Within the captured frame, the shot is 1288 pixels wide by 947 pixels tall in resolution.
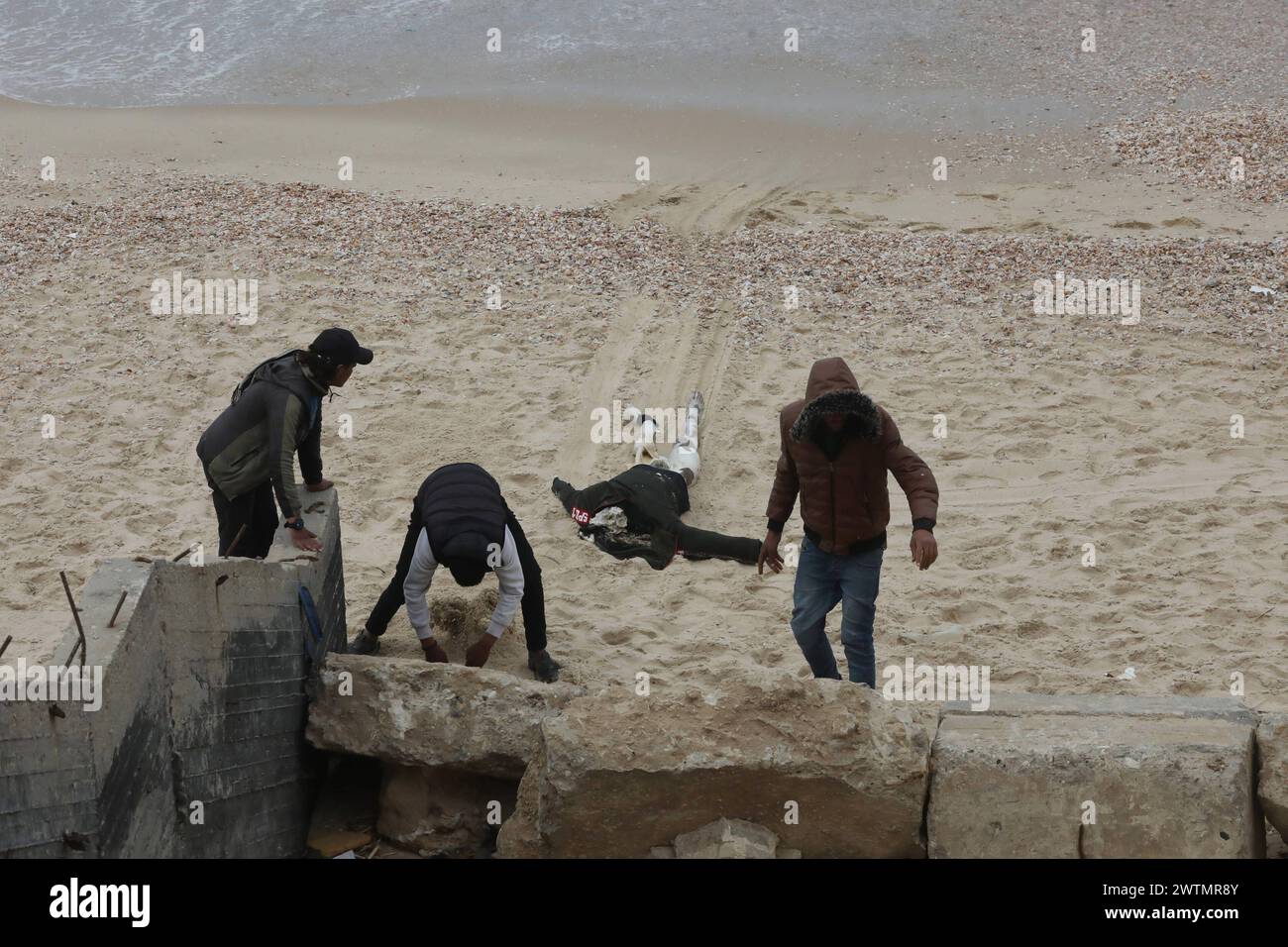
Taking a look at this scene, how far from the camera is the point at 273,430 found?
6176 millimetres

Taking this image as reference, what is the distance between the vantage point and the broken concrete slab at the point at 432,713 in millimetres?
5840

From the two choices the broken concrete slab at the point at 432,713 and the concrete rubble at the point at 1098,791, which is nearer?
the concrete rubble at the point at 1098,791

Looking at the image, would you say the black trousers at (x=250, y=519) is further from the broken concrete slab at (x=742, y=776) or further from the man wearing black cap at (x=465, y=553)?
the broken concrete slab at (x=742, y=776)

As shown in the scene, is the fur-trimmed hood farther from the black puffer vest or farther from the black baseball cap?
the black baseball cap

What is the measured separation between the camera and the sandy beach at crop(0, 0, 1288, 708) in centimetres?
752

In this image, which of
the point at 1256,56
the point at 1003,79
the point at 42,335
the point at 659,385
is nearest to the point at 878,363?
the point at 659,385

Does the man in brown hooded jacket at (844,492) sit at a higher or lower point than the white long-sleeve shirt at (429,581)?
higher

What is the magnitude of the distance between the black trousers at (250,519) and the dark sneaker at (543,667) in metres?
1.44

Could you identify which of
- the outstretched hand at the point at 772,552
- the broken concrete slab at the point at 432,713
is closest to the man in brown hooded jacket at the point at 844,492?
the outstretched hand at the point at 772,552

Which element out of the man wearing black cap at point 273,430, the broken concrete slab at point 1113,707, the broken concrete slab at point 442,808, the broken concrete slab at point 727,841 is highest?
the man wearing black cap at point 273,430

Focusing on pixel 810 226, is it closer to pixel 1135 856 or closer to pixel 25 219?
pixel 25 219

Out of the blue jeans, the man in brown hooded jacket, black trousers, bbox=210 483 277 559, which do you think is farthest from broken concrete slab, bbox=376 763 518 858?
the man in brown hooded jacket

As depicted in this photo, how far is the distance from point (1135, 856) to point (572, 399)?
18.5ft

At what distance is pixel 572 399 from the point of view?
31.5 feet
